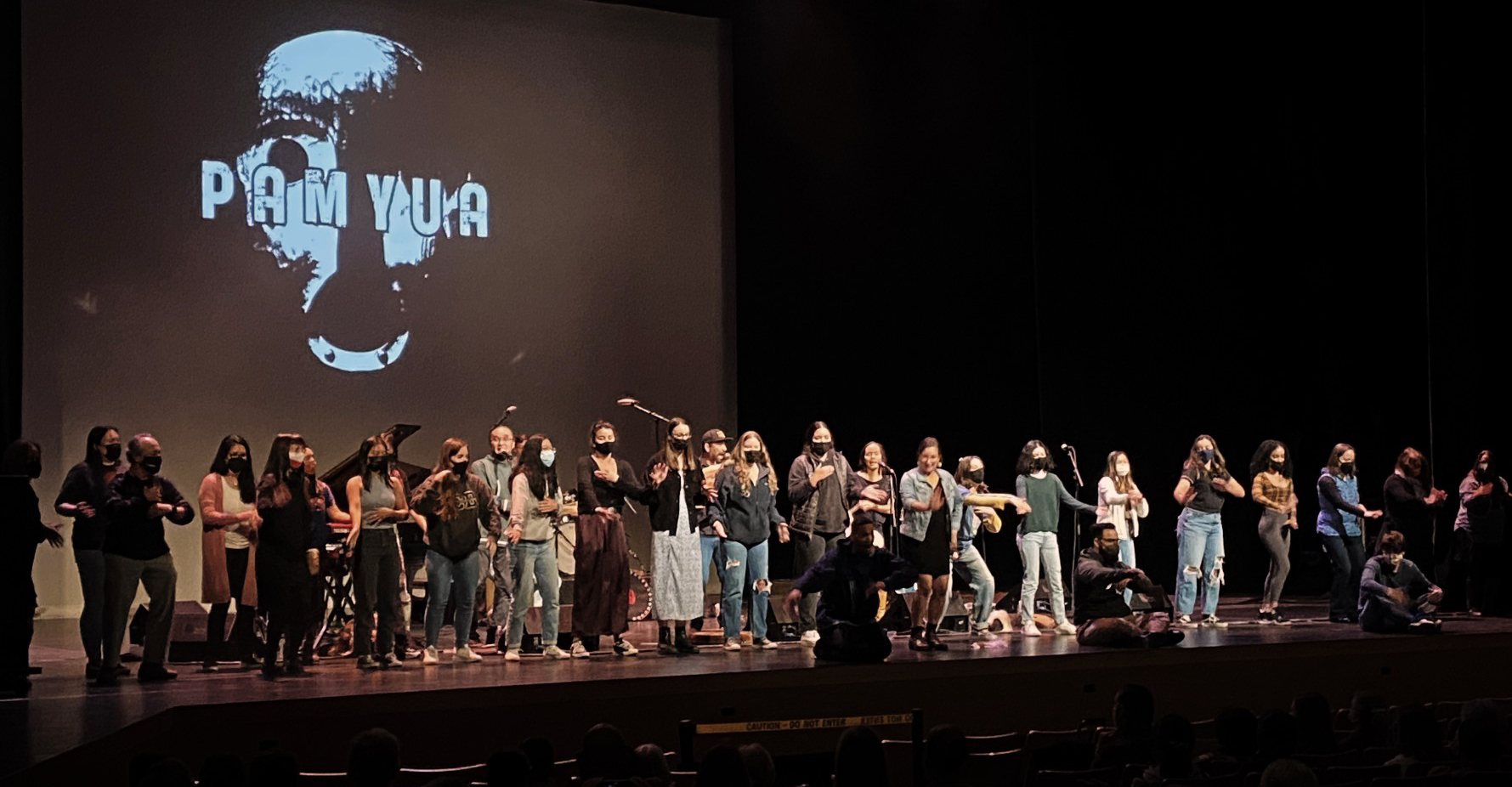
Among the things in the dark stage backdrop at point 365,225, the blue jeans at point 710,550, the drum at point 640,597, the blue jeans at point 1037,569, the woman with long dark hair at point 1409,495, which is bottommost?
the drum at point 640,597

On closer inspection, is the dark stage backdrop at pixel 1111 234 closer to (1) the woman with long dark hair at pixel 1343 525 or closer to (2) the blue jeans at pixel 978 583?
(1) the woman with long dark hair at pixel 1343 525

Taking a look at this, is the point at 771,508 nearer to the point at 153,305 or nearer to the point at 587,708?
the point at 587,708

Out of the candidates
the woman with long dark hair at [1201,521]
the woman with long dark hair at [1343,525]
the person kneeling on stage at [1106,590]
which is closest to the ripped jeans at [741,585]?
the person kneeling on stage at [1106,590]

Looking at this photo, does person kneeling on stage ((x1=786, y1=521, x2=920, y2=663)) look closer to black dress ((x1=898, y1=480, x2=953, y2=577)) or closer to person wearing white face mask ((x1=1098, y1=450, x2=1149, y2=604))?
black dress ((x1=898, y1=480, x2=953, y2=577))

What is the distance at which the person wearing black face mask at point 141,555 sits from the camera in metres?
8.50

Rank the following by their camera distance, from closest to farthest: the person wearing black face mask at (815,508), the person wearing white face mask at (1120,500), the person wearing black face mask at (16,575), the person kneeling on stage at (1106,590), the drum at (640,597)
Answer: the person wearing black face mask at (16,575) < the person kneeling on stage at (1106,590) < the person wearing black face mask at (815,508) < the person wearing white face mask at (1120,500) < the drum at (640,597)

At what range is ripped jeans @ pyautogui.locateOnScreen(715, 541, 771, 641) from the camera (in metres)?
10.1

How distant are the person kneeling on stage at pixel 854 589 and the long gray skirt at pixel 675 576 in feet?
2.41

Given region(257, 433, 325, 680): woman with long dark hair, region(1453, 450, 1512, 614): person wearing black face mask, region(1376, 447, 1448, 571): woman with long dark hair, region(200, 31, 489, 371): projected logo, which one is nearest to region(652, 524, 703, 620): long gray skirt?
region(257, 433, 325, 680): woman with long dark hair

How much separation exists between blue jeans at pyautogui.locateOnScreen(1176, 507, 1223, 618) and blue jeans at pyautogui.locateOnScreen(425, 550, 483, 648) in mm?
5233

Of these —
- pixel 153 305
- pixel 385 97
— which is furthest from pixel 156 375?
pixel 385 97

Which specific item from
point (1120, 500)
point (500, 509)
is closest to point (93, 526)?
point (500, 509)

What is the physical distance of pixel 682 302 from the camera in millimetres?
14477

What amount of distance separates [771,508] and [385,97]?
18.3 ft
